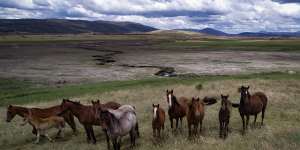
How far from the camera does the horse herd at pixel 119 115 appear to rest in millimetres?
12172

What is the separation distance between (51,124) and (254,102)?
8747 millimetres

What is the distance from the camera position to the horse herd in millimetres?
12172

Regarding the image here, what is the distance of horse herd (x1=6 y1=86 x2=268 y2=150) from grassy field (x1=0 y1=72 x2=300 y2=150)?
496 millimetres

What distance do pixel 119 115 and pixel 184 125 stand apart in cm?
531

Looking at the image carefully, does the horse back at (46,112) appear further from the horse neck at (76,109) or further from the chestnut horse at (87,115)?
the chestnut horse at (87,115)

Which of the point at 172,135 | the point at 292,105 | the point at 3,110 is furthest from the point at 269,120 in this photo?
the point at 3,110

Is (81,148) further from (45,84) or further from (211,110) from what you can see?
(45,84)

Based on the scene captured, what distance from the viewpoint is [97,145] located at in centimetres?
1361

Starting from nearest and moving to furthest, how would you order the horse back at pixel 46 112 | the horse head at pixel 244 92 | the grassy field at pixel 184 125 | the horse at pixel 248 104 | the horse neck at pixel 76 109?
the grassy field at pixel 184 125 → the horse neck at pixel 76 109 → the horse head at pixel 244 92 → the horse at pixel 248 104 → the horse back at pixel 46 112

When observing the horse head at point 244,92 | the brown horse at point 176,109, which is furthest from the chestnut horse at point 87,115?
the horse head at point 244,92

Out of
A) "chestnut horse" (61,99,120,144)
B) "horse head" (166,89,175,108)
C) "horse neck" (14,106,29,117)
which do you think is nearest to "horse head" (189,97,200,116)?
"horse head" (166,89,175,108)

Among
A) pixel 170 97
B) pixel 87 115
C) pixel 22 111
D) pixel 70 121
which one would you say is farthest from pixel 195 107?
pixel 22 111

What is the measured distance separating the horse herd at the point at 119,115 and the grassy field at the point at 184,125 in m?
0.50

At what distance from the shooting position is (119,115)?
1233 cm
